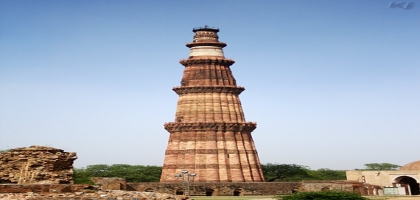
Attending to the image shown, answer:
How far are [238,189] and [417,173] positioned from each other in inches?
724

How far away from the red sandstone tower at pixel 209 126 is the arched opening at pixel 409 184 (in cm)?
1401

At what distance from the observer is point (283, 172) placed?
70375mm

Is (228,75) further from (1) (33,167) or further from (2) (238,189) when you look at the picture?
(1) (33,167)

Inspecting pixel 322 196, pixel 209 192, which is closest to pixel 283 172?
pixel 209 192

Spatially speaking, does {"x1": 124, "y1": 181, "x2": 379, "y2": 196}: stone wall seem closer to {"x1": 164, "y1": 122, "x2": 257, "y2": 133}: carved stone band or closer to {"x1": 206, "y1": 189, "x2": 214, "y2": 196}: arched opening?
{"x1": 206, "y1": 189, "x2": 214, "y2": 196}: arched opening

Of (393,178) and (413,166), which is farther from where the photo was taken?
(413,166)

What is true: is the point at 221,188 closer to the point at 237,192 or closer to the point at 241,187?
the point at 237,192

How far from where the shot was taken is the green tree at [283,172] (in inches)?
2714

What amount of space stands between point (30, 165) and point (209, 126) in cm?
2842

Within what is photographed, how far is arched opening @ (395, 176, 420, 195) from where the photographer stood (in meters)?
52.8

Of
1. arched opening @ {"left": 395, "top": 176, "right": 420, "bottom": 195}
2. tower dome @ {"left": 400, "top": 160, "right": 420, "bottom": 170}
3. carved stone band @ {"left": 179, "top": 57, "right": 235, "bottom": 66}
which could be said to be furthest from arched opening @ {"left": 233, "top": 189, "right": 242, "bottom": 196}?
tower dome @ {"left": 400, "top": 160, "right": 420, "bottom": 170}

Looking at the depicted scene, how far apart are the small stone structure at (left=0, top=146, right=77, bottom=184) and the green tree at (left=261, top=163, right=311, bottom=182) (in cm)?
4966

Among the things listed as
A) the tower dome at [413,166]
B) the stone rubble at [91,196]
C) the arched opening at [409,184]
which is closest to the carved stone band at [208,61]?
the arched opening at [409,184]

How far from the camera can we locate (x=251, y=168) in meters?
48.3
